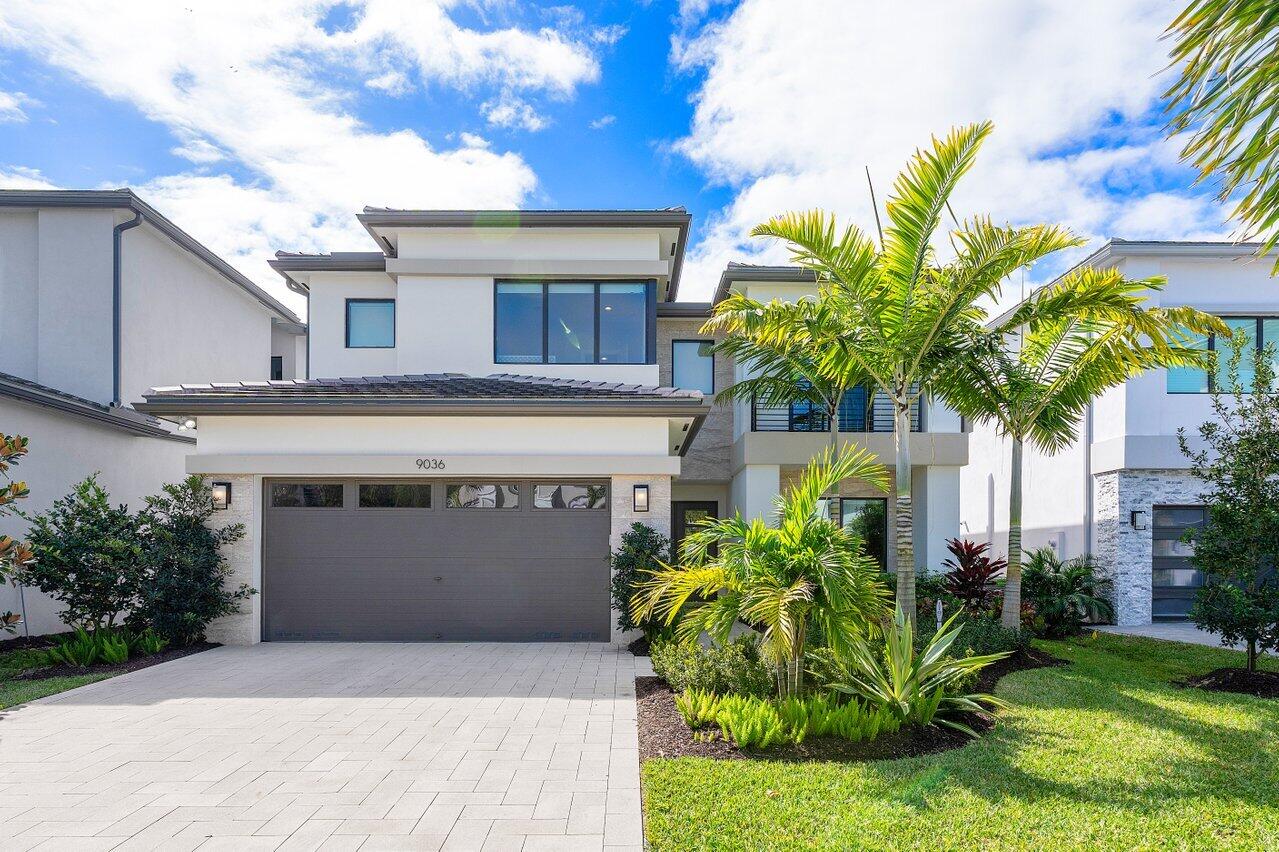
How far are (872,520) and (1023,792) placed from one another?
11709 mm

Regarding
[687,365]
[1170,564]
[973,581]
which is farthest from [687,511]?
[1170,564]

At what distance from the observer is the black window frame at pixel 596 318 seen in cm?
1399

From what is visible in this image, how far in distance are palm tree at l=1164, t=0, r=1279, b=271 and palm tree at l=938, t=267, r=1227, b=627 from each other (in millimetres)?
3705

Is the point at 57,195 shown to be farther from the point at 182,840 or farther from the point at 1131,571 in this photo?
the point at 1131,571

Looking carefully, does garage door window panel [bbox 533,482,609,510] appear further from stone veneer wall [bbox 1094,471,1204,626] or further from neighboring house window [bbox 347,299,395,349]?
stone veneer wall [bbox 1094,471,1204,626]

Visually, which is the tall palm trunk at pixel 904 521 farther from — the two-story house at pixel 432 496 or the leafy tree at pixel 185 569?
the leafy tree at pixel 185 569

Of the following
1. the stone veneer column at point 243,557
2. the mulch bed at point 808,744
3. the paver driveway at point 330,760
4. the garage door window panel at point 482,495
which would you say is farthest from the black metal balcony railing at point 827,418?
the stone veneer column at point 243,557

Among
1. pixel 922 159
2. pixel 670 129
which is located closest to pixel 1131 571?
pixel 922 159

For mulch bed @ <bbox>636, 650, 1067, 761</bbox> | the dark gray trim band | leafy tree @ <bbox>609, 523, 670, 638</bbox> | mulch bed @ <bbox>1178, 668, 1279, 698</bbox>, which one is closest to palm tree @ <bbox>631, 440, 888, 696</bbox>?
mulch bed @ <bbox>636, 650, 1067, 761</bbox>

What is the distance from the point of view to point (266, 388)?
37.8ft

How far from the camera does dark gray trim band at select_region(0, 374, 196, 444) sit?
436 inches

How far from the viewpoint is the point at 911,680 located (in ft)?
21.1

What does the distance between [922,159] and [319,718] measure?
26.7 ft

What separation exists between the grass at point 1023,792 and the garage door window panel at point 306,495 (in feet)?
24.2
